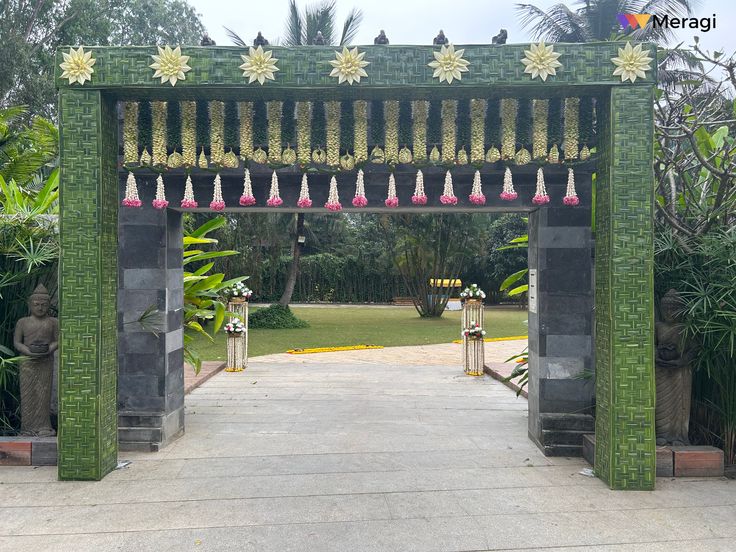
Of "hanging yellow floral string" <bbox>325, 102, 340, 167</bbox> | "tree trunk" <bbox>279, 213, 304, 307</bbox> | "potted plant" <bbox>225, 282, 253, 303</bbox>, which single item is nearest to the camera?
"hanging yellow floral string" <bbox>325, 102, 340, 167</bbox>

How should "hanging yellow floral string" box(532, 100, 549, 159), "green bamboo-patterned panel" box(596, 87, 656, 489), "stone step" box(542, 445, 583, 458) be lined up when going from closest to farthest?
"green bamboo-patterned panel" box(596, 87, 656, 489) → "hanging yellow floral string" box(532, 100, 549, 159) → "stone step" box(542, 445, 583, 458)

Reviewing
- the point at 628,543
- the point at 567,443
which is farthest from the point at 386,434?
the point at 628,543

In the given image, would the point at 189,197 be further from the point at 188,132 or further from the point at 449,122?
the point at 449,122

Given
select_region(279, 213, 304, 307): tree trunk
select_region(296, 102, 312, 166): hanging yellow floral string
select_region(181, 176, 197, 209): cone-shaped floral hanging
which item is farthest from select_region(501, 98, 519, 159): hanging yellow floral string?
select_region(279, 213, 304, 307): tree trunk

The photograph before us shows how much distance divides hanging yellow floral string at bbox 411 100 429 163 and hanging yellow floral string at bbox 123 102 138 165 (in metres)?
2.23

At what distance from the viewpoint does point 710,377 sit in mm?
4422

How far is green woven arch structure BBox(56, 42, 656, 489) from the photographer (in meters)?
4.01

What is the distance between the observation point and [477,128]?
439 centimetres

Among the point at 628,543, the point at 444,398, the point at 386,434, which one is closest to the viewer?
the point at 628,543

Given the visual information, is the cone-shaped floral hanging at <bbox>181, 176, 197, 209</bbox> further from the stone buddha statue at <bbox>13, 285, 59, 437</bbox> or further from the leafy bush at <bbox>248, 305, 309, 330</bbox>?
the leafy bush at <bbox>248, 305, 309, 330</bbox>

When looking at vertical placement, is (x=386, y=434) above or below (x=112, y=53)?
below

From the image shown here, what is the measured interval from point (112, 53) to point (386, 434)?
161 inches

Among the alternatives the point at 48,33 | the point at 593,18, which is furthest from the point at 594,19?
the point at 48,33

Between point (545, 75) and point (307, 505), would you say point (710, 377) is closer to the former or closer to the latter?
point (545, 75)
